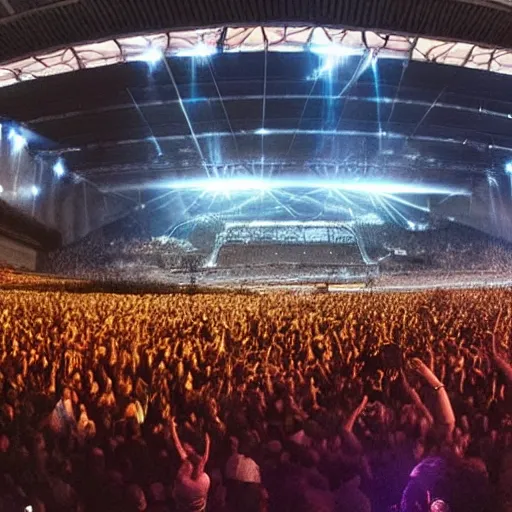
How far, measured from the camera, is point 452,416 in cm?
283

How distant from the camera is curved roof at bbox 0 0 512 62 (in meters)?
7.43

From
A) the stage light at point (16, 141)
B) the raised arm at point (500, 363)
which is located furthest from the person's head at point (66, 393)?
the stage light at point (16, 141)

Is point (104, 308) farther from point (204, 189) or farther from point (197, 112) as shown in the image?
point (197, 112)

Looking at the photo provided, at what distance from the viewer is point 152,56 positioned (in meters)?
8.59

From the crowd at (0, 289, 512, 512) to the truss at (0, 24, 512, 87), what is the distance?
19.7ft

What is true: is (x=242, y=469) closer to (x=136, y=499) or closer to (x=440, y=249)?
(x=136, y=499)

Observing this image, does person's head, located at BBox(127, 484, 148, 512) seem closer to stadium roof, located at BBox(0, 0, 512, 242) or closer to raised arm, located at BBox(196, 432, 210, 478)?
raised arm, located at BBox(196, 432, 210, 478)

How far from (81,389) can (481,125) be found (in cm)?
908

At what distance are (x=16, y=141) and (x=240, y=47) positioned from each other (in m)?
3.84

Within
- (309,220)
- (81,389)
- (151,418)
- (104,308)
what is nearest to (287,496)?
(151,418)

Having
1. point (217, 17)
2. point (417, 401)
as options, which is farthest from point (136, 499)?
point (217, 17)

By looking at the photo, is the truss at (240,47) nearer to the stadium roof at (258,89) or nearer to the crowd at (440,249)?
the stadium roof at (258,89)

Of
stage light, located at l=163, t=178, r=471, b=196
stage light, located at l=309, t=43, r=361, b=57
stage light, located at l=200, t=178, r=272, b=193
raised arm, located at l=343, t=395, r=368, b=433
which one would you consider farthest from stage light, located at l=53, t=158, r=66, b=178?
raised arm, located at l=343, t=395, r=368, b=433

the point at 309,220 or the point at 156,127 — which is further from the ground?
the point at 156,127
